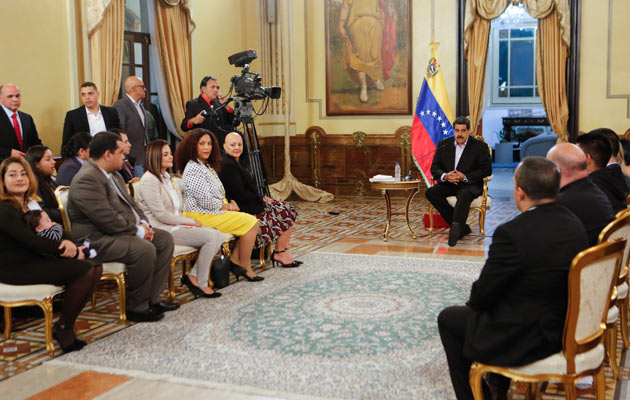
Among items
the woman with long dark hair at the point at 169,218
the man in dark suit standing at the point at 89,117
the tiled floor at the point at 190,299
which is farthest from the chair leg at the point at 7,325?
the man in dark suit standing at the point at 89,117

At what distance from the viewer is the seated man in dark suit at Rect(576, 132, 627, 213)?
3.92m

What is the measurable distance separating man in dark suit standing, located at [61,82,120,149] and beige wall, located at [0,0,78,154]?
2.36 feet

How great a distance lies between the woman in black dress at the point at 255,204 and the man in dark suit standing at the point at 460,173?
1.85 metres

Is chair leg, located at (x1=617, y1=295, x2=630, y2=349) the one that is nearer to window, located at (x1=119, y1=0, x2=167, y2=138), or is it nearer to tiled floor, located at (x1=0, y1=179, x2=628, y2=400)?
tiled floor, located at (x1=0, y1=179, x2=628, y2=400)

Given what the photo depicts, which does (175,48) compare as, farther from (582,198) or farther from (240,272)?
(582,198)

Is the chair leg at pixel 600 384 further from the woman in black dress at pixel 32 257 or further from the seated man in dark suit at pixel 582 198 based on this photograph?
the woman in black dress at pixel 32 257

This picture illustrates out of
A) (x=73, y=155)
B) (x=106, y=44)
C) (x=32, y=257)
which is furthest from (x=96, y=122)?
(x=32, y=257)

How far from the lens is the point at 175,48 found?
891 centimetres

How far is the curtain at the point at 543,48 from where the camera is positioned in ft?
30.8

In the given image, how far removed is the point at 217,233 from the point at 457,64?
6.13 metres

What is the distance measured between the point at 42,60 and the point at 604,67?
7.27 meters

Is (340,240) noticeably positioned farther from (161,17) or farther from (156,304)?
(161,17)

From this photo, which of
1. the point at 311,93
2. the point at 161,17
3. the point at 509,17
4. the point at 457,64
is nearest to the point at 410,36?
the point at 457,64

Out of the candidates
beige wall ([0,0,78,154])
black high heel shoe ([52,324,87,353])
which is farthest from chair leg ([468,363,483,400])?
beige wall ([0,0,78,154])
